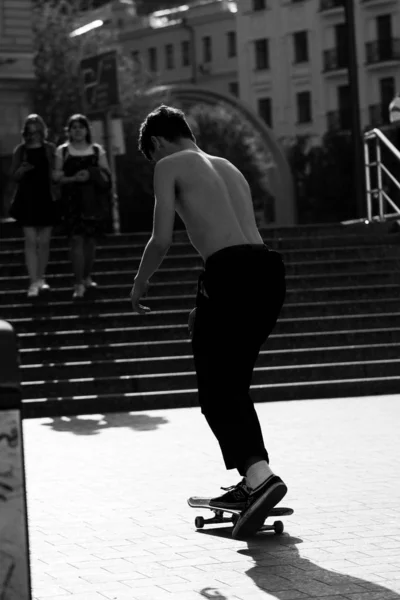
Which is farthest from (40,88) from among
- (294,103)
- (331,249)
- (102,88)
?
(331,249)

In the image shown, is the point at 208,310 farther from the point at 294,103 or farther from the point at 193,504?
the point at 294,103

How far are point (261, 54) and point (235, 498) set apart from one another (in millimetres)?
78114

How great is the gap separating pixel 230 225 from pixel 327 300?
9.19 metres

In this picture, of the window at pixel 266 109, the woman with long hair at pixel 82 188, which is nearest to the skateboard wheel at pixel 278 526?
the woman with long hair at pixel 82 188

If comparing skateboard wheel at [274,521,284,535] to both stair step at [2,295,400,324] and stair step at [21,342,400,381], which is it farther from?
stair step at [2,295,400,324]

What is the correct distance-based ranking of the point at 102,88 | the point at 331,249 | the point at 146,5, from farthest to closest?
1. the point at 146,5
2. the point at 102,88
3. the point at 331,249

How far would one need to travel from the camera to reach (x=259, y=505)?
6219 mm

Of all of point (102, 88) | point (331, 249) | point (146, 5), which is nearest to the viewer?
point (331, 249)

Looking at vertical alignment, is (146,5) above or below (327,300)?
above

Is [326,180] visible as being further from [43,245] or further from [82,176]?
[82,176]

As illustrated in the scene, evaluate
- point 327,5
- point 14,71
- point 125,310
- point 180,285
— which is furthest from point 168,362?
point 327,5

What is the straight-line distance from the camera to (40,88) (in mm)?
55156

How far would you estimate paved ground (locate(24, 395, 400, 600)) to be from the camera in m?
5.38

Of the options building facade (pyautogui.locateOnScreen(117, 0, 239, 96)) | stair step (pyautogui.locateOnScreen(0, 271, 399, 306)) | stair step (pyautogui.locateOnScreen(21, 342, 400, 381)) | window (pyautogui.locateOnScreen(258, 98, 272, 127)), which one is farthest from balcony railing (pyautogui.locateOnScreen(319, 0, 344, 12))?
stair step (pyautogui.locateOnScreen(21, 342, 400, 381))
